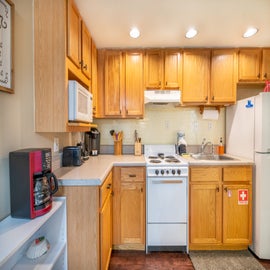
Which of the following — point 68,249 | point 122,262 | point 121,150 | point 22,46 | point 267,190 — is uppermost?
point 22,46

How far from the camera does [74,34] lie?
154cm

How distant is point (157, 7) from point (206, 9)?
431 millimetres

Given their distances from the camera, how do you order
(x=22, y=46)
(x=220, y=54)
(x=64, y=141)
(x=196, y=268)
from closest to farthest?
(x=22, y=46) < (x=196, y=268) < (x=64, y=141) < (x=220, y=54)

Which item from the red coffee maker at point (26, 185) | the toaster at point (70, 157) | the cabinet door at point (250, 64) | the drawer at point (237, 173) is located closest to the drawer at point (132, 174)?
the toaster at point (70, 157)

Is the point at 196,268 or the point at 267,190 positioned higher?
the point at 267,190

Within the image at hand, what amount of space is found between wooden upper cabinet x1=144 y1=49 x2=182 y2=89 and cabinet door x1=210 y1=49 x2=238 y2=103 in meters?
0.45

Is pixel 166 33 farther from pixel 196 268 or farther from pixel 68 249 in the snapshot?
pixel 196 268

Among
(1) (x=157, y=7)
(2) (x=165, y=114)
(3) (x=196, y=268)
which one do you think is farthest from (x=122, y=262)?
(1) (x=157, y=7)

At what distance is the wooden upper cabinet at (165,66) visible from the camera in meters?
2.40

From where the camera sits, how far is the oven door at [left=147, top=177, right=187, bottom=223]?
2.02 metres

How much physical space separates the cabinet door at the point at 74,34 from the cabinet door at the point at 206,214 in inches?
67.3

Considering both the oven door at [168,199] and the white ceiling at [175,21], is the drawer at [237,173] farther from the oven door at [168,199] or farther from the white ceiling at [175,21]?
the white ceiling at [175,21]

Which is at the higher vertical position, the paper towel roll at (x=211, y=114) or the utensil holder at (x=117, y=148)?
the paper towel roll at (x=211, y=114)

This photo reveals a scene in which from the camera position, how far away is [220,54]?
239 cm
